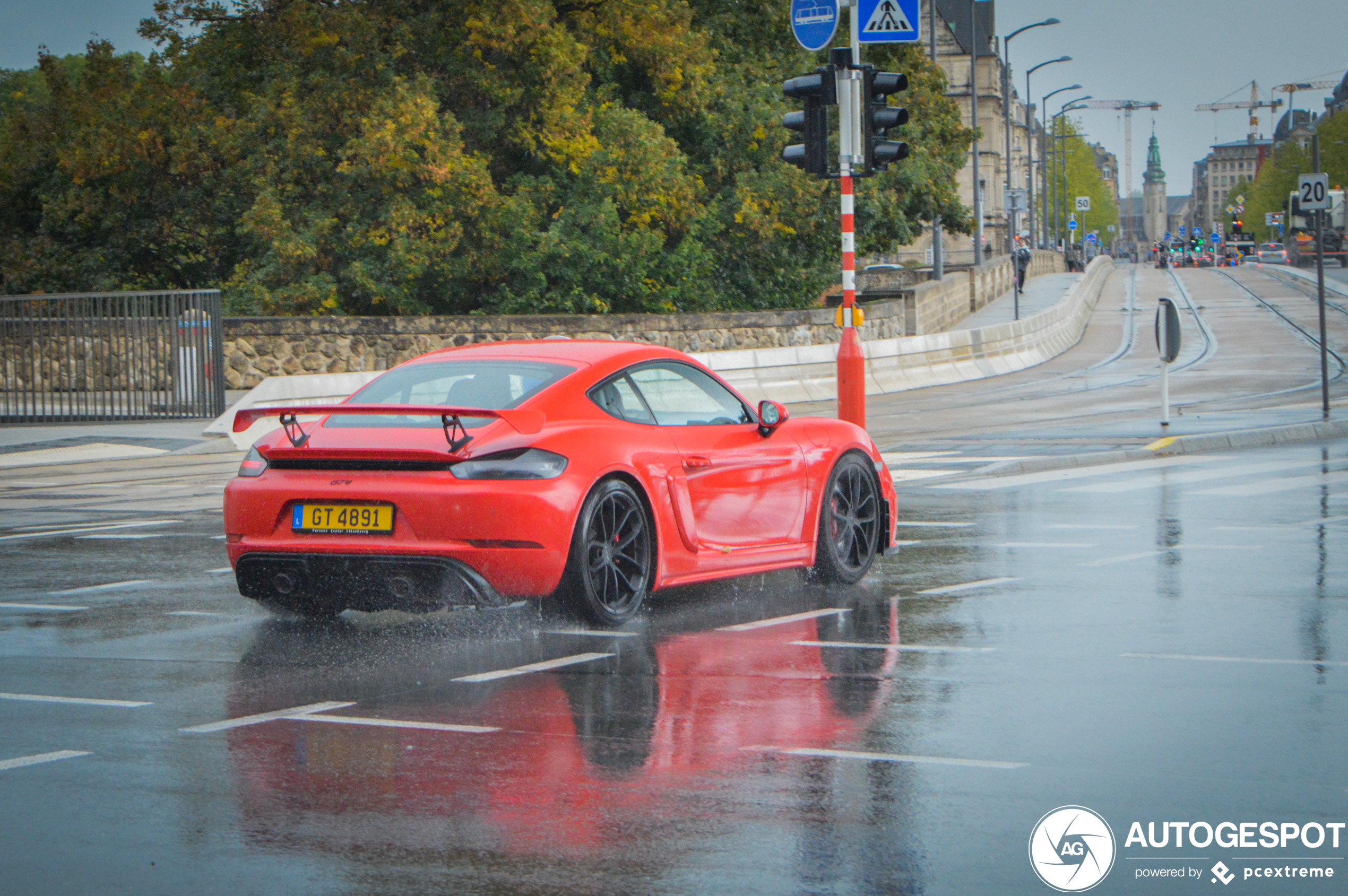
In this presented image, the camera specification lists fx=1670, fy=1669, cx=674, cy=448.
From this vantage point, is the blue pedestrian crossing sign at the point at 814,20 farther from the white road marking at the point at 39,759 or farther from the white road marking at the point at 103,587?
the white road marking at the point at 39,759

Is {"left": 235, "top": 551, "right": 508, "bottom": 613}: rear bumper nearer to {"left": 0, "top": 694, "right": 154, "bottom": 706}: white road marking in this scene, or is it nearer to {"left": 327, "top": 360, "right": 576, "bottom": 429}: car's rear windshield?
{"left": 327, "top": 360, "right": 576, "bottom": 429}: car's rear windshield

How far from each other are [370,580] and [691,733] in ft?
7.42

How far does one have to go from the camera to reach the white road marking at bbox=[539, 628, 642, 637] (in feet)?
25.3

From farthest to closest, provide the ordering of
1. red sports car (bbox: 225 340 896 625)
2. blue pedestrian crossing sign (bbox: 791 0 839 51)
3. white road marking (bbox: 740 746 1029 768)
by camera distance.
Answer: blue pedestrian crossing sign (bbox: 791 0 839 51) < red sports car (bbox: 225 340 896 625) < white road marking (bbox: 740 746 1029 768)

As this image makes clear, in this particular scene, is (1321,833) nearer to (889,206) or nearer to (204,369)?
(204,369)

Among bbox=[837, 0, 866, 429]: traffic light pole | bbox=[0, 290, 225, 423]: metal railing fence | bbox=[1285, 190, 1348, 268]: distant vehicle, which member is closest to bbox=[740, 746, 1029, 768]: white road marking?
bbox=[837, 0, 866, 429]: traffic light pole

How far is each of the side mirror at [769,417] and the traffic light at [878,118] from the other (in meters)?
6.90

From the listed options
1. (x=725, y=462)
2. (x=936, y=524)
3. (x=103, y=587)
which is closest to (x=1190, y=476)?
(x=936, y=524)

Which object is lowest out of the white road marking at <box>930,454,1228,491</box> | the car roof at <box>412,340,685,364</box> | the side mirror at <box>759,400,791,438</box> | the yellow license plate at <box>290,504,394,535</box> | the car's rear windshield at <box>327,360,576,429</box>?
the white road marking at <box>930,454,1228,491</box>

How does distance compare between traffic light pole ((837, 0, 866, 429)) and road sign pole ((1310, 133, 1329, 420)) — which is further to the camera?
road sign pole ((1310, 133, 1329, 420))

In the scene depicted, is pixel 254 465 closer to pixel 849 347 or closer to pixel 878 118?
pixel 849 347

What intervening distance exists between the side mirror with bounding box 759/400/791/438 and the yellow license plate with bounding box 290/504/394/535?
2208 millimetres

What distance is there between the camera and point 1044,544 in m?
10.8

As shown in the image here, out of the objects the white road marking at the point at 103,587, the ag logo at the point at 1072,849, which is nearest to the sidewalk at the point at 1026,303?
the white road marking at the point at 103,587
